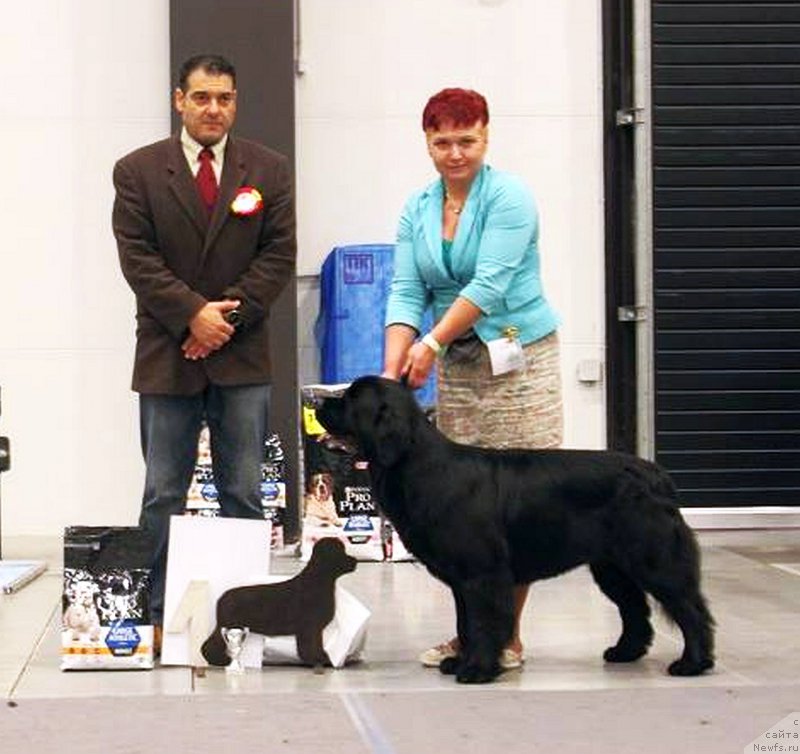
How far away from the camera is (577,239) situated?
33.6ft

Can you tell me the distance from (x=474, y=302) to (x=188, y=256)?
104 cm

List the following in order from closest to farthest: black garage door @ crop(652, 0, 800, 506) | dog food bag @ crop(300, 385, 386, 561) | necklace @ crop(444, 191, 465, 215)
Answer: necklace @ crop(444, 191, 465, 215) → dog food bag @ crop(300, 385, 386, 561) → black garage door @ crop(652, 0, 800, 506)

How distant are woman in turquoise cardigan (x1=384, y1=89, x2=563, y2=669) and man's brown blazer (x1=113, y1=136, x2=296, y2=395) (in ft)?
1.61

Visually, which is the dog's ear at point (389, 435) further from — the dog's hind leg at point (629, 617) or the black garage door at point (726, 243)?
the black garage door at point (726, 243)

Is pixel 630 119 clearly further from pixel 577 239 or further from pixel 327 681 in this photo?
pixel 327 681

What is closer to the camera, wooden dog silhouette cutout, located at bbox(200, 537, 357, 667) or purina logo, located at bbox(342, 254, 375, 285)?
wooden dog silhouette cutout, located at bbox(200, 537, 357, 667)

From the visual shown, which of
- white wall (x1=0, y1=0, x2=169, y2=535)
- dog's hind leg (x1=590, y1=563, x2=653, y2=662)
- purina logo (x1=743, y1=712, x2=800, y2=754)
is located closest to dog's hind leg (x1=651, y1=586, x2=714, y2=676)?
dog's hind leg (x1=590, y1=563, x2=653, y2=662)

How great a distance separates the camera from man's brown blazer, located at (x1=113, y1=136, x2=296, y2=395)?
6.46 meters

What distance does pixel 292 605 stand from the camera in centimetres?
617

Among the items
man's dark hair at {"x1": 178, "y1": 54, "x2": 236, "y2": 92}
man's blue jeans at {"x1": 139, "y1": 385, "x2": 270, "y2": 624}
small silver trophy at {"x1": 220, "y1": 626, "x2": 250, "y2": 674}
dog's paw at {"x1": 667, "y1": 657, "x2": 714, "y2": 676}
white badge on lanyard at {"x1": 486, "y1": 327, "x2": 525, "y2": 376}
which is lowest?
dog's paw at {"x1": 667, "y1": 657, "x2": 714, "y2": 676}

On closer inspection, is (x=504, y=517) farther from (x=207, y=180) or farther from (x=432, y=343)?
(x=207, y=180)

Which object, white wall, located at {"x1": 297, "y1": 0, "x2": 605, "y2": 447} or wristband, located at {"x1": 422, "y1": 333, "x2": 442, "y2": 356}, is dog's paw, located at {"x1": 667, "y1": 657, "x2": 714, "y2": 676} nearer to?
wristband, located at {"x1": 422, "y1": 333, "x2": 442, "y2": 356}

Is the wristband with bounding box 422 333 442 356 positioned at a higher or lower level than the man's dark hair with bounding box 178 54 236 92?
lower

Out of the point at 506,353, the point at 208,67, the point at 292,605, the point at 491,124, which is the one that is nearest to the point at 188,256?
the point at 208,67
